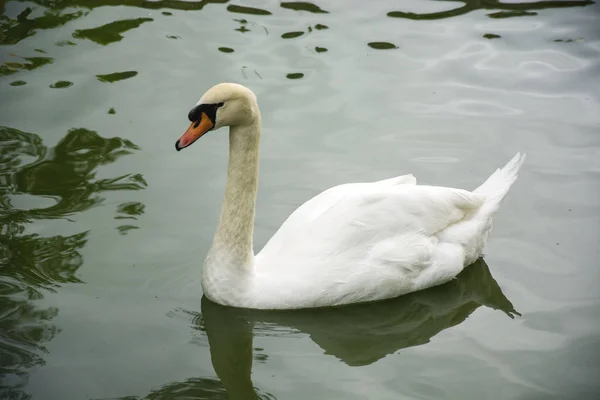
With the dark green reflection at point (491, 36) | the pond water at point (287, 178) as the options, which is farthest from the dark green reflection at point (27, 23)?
the dark green reflection at point (491, 36)

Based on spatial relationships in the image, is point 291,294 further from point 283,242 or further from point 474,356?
point 474,356

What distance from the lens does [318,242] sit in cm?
600

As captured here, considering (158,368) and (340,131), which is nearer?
(158,368)

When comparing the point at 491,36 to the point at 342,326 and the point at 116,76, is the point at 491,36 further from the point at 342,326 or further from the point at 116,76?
the point at 342,326

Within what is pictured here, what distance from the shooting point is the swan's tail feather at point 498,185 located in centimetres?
677

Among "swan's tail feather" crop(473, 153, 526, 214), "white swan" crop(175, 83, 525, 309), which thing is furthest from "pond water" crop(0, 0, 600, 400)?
"swan's tail feather" crop(473, 153, 526, 214)

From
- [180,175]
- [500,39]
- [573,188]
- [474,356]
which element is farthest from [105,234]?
[500,39]

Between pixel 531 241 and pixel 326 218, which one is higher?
pixel 326 218

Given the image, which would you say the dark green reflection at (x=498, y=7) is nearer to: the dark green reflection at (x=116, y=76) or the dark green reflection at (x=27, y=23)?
the dark green reflection at (x=116, y=76)

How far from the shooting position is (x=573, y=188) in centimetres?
758

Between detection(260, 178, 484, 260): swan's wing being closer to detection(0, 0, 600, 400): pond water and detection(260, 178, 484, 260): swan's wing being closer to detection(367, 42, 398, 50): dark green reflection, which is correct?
detection(0, 0, 600, 400): pond water

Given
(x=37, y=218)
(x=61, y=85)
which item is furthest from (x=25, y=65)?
(x=37, y=218)

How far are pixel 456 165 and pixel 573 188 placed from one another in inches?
39.5

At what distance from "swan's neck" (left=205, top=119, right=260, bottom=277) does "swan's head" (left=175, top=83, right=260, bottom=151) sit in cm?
14
